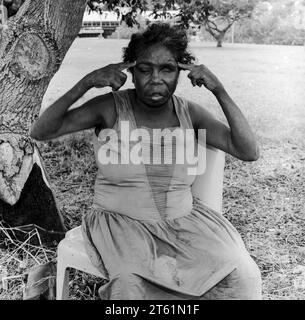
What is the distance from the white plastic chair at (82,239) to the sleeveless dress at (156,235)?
0.05 metres

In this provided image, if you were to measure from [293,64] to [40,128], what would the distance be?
6941mm

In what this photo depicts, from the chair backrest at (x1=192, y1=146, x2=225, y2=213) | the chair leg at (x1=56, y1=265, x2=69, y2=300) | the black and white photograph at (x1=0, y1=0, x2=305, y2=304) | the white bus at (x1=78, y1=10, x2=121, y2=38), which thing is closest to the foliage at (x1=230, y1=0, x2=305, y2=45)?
the black and white photograph at (x1=0, y1=0, x2=305, y2=304)

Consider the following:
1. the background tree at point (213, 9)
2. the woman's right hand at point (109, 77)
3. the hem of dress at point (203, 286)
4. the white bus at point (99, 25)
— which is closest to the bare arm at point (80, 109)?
the woman's right hand at point (109, 77)

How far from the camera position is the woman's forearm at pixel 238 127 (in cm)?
251

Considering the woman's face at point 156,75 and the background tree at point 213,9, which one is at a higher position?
the background tree at point 213,9

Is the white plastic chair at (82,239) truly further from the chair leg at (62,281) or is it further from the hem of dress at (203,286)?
the hem of dress at (203,286)

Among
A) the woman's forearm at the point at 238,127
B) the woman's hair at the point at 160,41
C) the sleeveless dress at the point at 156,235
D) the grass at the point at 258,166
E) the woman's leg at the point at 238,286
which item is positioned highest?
the woman's hair at the point at 160,41

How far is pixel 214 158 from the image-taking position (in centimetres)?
283

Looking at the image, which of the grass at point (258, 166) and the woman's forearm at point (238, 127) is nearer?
the woman's forearm at point (238, 127)

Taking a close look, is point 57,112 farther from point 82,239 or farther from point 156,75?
point 82,239

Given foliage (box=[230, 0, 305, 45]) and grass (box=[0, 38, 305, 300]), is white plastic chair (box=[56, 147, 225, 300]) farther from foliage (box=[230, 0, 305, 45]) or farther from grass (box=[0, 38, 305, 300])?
foliage (box=[230, 0, 305, 45])

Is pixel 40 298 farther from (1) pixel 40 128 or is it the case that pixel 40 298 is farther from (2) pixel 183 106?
(2) pixel 183 106

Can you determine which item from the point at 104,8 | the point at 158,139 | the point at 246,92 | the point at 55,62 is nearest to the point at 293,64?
the point at 246,92

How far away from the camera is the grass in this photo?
354cm
